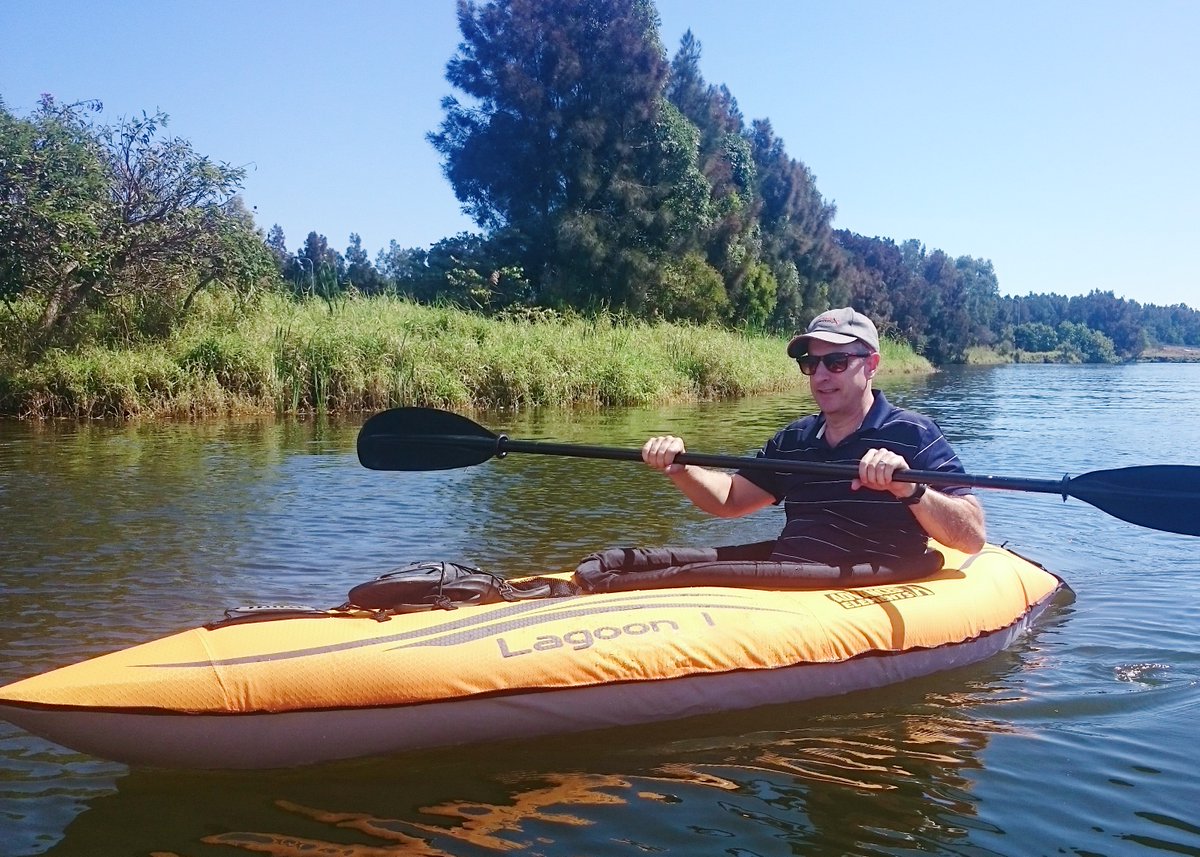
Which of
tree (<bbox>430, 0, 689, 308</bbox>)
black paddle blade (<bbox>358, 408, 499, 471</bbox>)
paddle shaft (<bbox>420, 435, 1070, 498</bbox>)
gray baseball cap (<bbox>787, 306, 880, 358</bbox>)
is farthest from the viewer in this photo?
tree (<bbox>430, 0, 689, 308</bbox>)

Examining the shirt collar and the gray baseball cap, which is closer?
the gray baseball cap

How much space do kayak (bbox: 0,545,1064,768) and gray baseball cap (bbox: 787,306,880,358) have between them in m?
0.90

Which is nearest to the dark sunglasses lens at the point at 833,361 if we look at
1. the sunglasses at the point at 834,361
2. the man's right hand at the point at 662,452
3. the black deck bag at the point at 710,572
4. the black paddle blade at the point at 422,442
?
the sunglasses at the point at 834,361

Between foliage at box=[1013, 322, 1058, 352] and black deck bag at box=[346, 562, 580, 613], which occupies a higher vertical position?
foliage at box=[1013, 322, 1058, 352]

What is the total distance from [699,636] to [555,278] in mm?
23344

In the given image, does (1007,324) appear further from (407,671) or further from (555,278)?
(407,671)

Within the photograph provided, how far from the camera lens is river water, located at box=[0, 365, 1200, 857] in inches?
105

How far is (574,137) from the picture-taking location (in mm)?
26234

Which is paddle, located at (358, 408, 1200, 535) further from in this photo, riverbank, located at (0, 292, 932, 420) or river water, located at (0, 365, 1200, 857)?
riverbank, located at (0, 292, 932, 420)

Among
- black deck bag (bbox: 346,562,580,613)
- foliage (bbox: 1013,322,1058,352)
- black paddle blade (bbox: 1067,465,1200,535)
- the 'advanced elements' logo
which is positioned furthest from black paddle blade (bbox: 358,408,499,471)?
foliage (bbox: 1013,322,1058,352)

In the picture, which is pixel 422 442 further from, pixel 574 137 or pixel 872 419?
pixel 574 137

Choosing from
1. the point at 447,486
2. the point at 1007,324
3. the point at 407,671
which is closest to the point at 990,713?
the point at 407,671

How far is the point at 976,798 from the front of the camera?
2920mm

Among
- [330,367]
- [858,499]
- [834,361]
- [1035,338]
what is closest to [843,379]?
[834,361]
